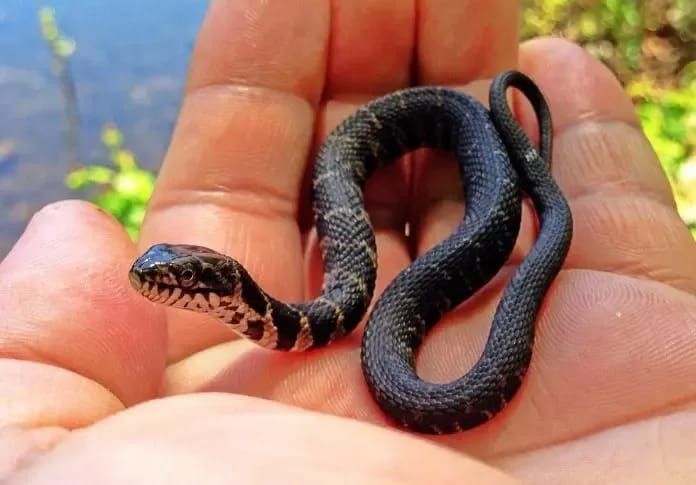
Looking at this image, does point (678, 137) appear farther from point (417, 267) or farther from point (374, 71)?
point (417, 267)

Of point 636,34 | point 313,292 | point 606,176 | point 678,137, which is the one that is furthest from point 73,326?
point 636,34

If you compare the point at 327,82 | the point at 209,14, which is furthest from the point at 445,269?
the point at 209,14

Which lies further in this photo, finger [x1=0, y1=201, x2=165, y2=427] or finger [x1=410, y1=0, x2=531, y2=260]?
finger [x1=410, y1=0, x2=531, y2=260]

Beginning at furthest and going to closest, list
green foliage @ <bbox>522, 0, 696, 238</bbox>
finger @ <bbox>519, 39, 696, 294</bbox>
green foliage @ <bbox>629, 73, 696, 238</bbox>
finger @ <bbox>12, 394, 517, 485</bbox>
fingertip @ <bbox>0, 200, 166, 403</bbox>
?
1. green foliage @ <bbox>522, 0, 696, 238</bbox>
2. green foliage @ <bbox>629, 73, 696, 238</bbox>
3. finger @ <bbox>519, 39, 696, 294</bbox>
4. fingertip @ <bbox>0, 200, 166, 403</bbox>
5. finger @ <bbox>12, 394, 517, 485</bbox>

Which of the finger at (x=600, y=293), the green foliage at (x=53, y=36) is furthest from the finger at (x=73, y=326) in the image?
the green foliage at (x=53, y=36)

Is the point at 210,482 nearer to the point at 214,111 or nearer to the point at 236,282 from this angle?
the point at 236,282

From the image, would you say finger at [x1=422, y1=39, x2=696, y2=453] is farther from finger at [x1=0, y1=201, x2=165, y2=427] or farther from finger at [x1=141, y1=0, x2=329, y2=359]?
finger at [x1=0, y1=201, x2=165, y2=427]

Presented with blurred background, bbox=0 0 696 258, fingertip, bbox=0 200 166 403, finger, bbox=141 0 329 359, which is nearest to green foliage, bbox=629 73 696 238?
blurred background, bbox=0 0 696 258
